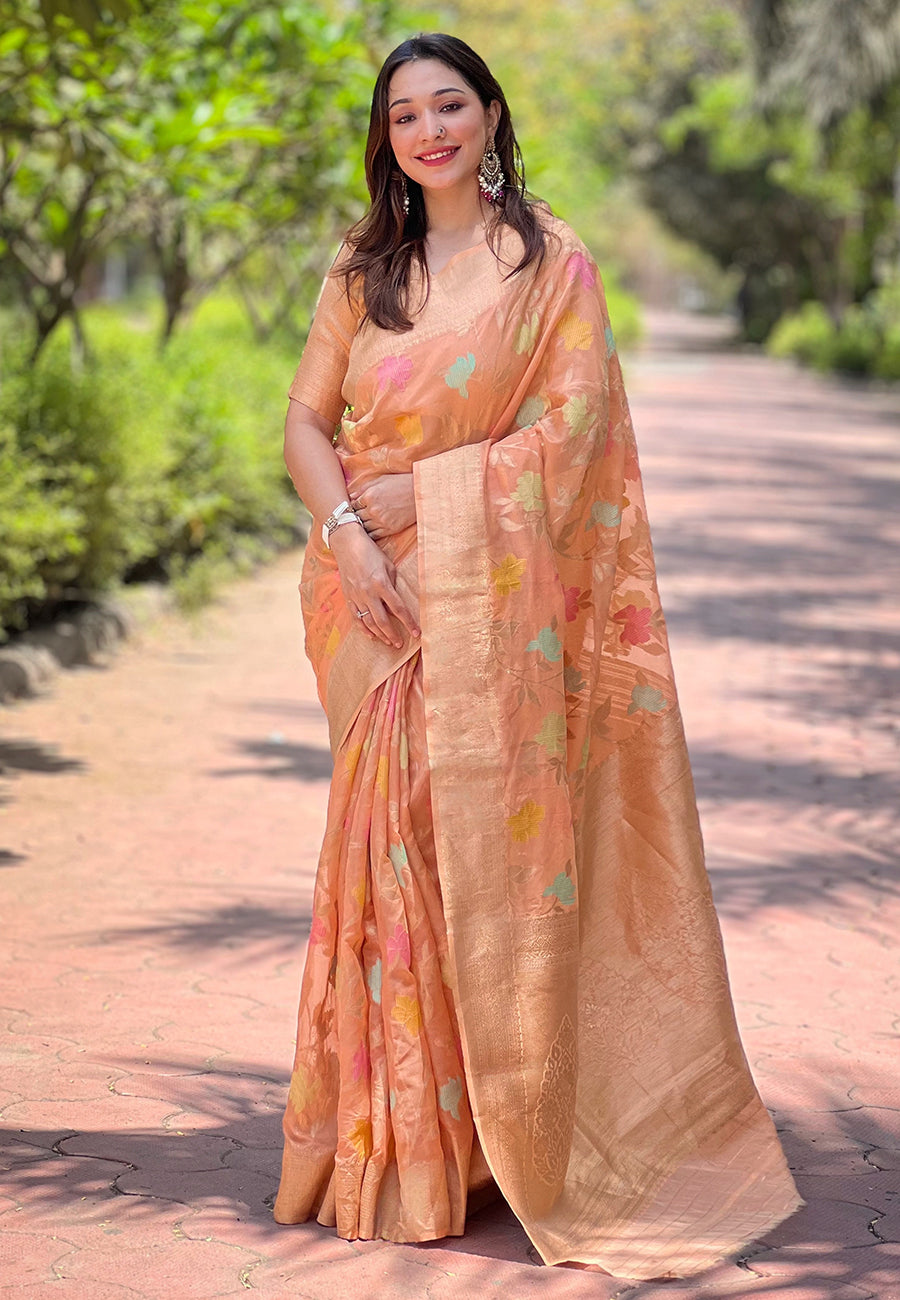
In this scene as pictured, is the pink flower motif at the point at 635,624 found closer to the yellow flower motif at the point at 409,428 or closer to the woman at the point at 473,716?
the woman at the point at 473,716

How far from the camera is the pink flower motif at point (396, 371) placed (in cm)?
270

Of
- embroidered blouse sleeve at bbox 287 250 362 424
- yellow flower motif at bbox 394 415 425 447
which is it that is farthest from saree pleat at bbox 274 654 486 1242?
embroidered blouse sleeve at bbox 287 250 362 424

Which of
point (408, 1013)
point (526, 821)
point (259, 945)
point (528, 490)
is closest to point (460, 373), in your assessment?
point (528, 490)

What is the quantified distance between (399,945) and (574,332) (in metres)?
1.03

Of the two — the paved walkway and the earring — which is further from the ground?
the earring

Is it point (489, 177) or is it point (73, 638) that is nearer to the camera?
point (489, 177)

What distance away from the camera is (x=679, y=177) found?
4916 cm

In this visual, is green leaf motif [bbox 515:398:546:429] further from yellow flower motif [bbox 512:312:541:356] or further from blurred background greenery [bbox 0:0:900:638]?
blurred background greenery [bbox 0:0:900:638]

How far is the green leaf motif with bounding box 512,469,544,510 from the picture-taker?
268 cm

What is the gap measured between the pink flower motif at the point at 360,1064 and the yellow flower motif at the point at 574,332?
118 cm

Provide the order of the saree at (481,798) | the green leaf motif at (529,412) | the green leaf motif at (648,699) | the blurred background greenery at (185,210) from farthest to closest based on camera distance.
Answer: the blurred background greenery at (185,210)
the green leaf motif at (648,699)
the green leaf motif at (529,412)
the saree at (481,798)

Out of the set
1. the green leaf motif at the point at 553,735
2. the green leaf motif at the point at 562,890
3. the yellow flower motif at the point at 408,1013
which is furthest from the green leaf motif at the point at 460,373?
the yellow flower motif at the point at 408,1013

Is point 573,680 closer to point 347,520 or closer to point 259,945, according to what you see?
point 347,520

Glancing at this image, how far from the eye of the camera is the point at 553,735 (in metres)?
2.71
